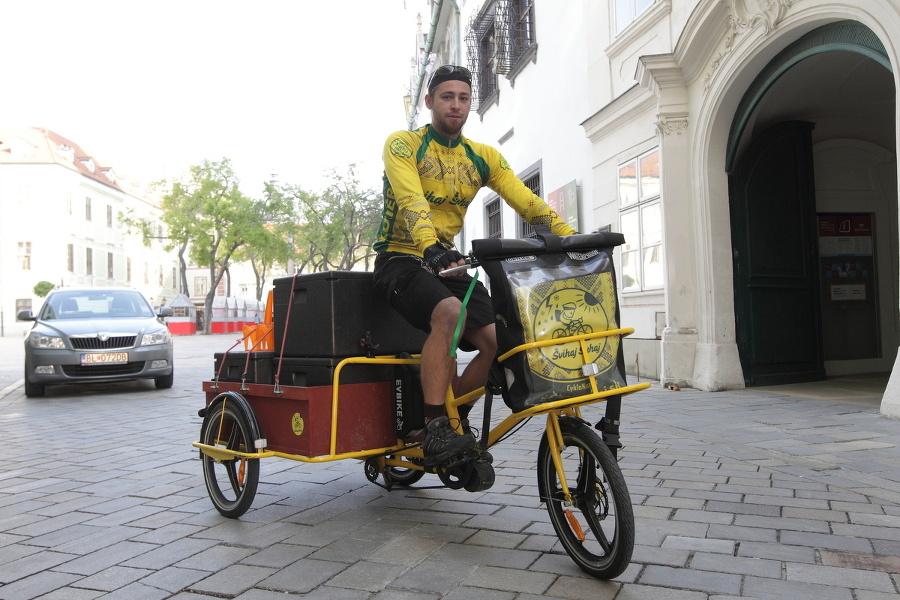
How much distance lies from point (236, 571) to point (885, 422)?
5343mm

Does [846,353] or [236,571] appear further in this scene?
[846,353]

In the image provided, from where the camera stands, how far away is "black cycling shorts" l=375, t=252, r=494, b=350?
3381 mm

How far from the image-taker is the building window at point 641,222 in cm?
1013

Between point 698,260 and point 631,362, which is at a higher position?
point 698,260

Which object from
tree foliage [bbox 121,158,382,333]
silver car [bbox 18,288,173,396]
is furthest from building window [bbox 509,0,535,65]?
tree foliage [bbox 121,158,382,333]

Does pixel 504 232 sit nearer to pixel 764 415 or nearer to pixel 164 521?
pixel 764 415

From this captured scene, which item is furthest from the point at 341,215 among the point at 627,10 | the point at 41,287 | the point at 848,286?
the point at 848,286

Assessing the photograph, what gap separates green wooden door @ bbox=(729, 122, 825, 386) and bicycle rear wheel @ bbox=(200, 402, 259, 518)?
677 centimetres

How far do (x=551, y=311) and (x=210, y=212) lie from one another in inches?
1773

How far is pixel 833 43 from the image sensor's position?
741cm

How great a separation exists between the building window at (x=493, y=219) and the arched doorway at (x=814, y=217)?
9059 millimetres

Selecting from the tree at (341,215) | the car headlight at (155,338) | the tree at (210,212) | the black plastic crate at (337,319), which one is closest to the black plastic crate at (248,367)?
the black plastic crate at (337,319)

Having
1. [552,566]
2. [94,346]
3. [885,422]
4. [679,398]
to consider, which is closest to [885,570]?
[552,566]

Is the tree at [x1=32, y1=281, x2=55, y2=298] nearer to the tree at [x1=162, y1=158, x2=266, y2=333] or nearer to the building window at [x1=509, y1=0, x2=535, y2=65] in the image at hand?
the tree at [x1=162, y1=158, x2=266, y2=333]
